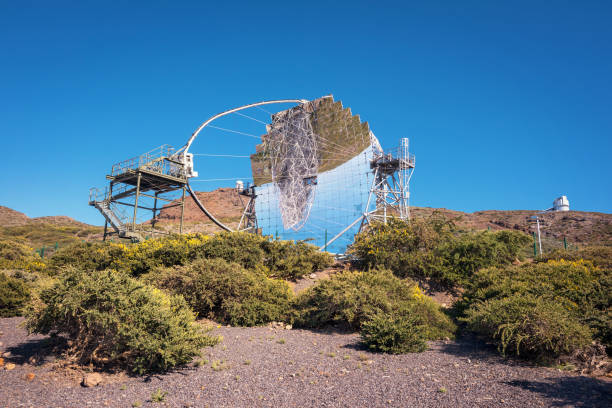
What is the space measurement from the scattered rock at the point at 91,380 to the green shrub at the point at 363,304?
6.36 meters

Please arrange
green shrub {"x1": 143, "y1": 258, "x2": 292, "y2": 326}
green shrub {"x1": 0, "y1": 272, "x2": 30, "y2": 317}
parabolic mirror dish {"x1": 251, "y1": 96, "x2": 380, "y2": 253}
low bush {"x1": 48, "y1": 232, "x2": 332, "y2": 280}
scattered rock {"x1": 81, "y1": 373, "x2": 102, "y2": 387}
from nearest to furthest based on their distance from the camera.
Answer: scattered rock {"x1": 81, "y1": 373, "x2": 102, "y2": 387} → green shrub {"x1": 143, "y1": 258, "x2": 292, "y2": 326} → green shrub {"x1": 0, "y1": 272, "x2": 30, "y2": 317} → low bush {"x1": 48, "y1": 232, "x2": 332, "y2": 280} → parabolic mirror dish {"x1": 251, "y1": 96, "x2": 380, "y2": 253}

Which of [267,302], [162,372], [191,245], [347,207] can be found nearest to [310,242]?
[347,207]

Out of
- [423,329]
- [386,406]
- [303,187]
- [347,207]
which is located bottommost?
[386,406]

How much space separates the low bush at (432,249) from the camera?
1717cm

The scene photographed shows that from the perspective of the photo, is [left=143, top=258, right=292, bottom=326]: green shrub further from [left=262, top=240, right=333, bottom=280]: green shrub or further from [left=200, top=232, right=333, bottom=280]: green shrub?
[left=262, top=240, right=333, bottom=280]: green shrub

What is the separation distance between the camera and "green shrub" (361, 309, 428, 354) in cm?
920

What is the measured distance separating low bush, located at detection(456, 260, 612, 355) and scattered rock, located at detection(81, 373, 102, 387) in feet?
25.3

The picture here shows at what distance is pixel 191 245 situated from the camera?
1761cm

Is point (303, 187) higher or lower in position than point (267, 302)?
higher

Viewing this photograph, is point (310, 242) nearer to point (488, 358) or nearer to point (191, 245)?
point (191, 245)

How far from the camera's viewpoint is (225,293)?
500 inches

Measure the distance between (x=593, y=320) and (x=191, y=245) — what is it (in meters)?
14.5

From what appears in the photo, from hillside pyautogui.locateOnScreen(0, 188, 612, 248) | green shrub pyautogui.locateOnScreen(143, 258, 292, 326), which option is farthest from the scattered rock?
hillside pyautogui.locateOnScreen(0, 188, 612, 248)

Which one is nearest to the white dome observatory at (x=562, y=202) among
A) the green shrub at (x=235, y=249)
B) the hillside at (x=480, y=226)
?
the hillside at (x=480, y=226)
